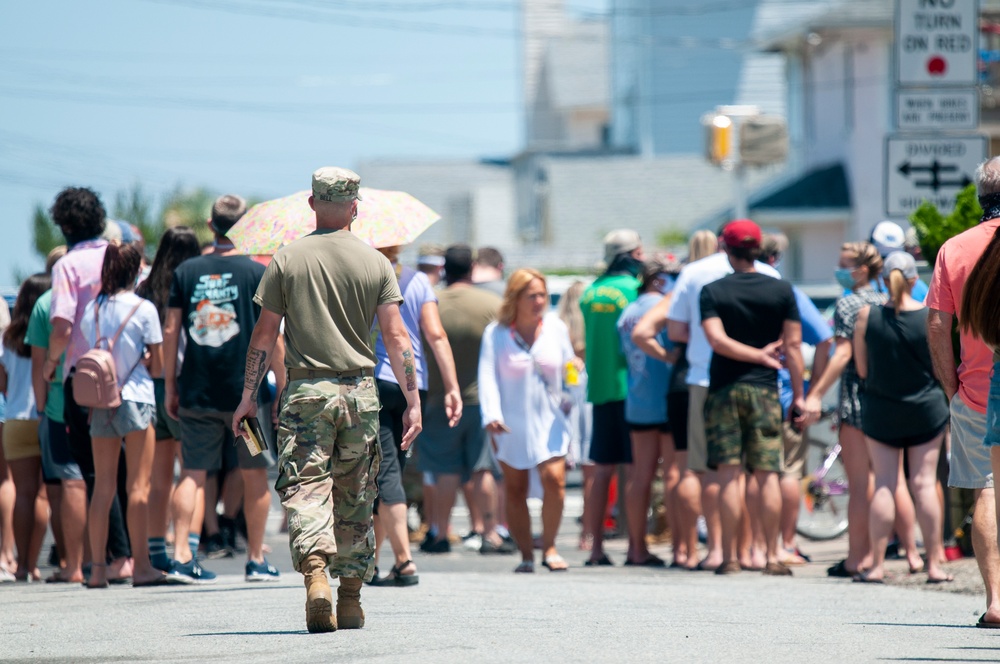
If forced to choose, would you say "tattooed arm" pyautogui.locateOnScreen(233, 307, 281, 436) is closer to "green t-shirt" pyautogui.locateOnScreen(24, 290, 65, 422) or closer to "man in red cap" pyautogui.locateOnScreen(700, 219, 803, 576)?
"green t-shirt" pyautogui.locateOnScreen(24, 290, 65, 422)

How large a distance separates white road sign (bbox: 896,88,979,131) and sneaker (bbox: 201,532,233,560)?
5.94 meters

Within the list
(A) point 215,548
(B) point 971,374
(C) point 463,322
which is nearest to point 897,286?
(B) point 971,374

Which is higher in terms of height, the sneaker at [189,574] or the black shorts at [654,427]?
the black shorts at [654,427]

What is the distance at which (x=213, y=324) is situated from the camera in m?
9.04

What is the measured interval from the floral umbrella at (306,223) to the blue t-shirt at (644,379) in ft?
8.78

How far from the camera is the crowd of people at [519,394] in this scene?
7.21 m

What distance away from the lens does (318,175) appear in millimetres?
7012

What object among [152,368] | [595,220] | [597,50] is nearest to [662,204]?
[595,220]

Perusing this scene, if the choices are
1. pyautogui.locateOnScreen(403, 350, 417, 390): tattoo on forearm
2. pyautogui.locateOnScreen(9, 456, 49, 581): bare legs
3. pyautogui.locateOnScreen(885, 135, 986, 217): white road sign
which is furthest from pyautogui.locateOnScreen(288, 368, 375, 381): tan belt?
pyautogui.locateOnScreen(885, 135, 986, 217): white road sign

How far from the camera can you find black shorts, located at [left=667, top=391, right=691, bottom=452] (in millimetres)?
10680

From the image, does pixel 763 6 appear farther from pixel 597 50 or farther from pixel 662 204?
pixel 597 50

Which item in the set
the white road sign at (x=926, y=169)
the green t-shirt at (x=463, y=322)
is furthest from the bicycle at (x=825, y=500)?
the green t-shirt at (x=463, y=322)

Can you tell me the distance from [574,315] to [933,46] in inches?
140

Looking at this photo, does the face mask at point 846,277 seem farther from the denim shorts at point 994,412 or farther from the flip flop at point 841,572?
the denim shorts at point 994,412
